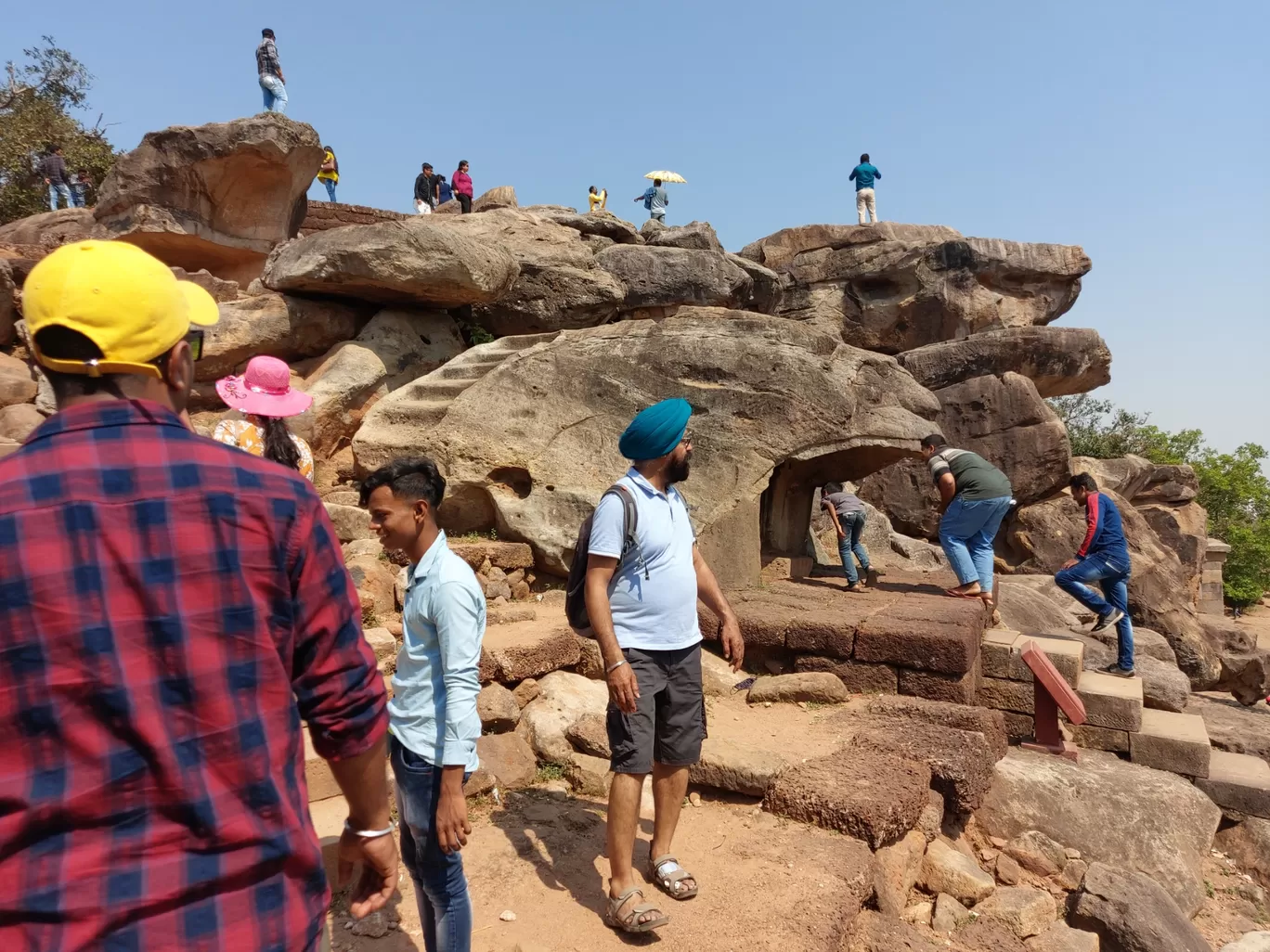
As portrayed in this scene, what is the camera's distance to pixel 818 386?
667 centimetres

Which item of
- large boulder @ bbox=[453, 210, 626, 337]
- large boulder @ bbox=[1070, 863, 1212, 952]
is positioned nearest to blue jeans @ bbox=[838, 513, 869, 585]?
large boulder @ bbox=[1070, 863, 1212, 952]

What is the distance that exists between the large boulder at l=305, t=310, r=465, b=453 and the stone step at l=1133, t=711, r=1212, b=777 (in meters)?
7.01

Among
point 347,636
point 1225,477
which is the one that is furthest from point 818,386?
point 1225,477

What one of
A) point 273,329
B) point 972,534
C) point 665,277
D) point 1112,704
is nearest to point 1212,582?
point 1112,704

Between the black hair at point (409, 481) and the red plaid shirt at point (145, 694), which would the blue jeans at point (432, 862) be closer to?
the black hair at point (409, 481)

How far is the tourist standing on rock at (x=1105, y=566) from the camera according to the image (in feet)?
23.2

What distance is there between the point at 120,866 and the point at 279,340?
24.9 ft

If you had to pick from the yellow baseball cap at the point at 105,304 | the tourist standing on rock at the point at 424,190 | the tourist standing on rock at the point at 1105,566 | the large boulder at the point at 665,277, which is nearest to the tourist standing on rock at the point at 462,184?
the tourist standing on rock at the point at 424,190

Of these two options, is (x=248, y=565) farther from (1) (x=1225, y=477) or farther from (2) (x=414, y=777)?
(1) (x=1225, y=477)

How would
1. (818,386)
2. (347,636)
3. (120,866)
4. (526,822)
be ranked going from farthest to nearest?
(818,386)
(526,822)
(347,636)
(120,866)

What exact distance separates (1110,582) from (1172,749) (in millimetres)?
1526

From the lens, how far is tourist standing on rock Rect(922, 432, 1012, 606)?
654 centimetres

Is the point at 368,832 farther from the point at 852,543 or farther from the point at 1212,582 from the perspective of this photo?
the point at 1212,582

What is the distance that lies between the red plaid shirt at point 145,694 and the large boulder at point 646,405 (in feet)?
17.0
